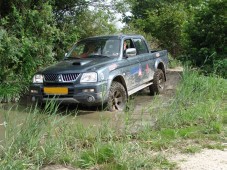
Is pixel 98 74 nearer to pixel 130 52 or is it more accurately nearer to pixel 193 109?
pixel 130 52

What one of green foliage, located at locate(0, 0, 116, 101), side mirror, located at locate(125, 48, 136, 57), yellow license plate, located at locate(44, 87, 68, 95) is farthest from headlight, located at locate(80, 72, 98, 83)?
green foliage, located at locate(0, 0, 116, 101)

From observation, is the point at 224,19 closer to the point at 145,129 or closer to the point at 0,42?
the point at 0,42

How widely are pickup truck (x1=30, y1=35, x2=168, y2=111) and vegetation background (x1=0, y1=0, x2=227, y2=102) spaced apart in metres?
1.17

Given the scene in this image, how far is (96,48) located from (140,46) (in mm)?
1622

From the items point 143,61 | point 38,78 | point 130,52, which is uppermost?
point 130,52

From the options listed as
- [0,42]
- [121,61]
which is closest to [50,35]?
[0,42]

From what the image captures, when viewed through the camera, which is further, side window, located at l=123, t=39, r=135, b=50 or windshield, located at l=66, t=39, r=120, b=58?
side window, located at l=123, t=39, r=135, b=50

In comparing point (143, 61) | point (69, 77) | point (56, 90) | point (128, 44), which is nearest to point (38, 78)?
point (56, 90)

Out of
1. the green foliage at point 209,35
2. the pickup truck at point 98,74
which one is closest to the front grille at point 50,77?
the pickup truck at point 98,74

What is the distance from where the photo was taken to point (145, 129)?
5.55 metres

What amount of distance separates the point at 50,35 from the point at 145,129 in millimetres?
5969

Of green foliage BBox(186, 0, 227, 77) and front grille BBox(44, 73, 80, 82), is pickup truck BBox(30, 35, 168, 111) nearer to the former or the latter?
front grille BBox(44, 73, 80, 82)

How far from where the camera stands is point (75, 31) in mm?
12328

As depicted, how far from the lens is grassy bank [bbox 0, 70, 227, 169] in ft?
14.1
